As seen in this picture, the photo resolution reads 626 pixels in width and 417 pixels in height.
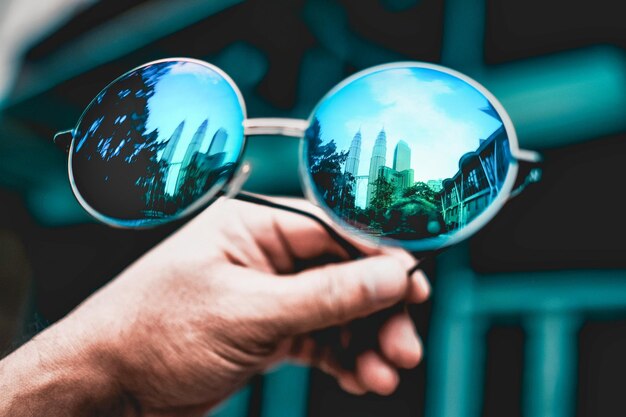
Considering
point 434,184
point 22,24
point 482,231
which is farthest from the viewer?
point 22,24

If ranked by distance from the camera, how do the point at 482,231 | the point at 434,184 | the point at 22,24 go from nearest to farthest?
the point at 434,184, the point at 482,231, the point at 22,24

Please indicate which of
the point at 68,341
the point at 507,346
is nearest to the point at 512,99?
the point at 507,346

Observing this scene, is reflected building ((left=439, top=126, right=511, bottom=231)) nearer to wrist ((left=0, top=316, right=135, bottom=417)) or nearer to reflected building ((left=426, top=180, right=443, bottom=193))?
reflected building ((left=426, top=180, right=443, bottom=193))

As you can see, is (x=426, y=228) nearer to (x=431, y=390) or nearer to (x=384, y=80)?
(x=384, y=80)

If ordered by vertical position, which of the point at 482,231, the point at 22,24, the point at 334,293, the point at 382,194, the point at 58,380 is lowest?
the point at 58,380

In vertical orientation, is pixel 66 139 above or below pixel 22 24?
below

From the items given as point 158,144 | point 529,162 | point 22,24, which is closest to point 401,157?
point 529,162

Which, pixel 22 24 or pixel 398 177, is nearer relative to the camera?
pixel 398 177

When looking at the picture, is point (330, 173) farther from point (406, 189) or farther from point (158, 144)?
point (158, 144)
